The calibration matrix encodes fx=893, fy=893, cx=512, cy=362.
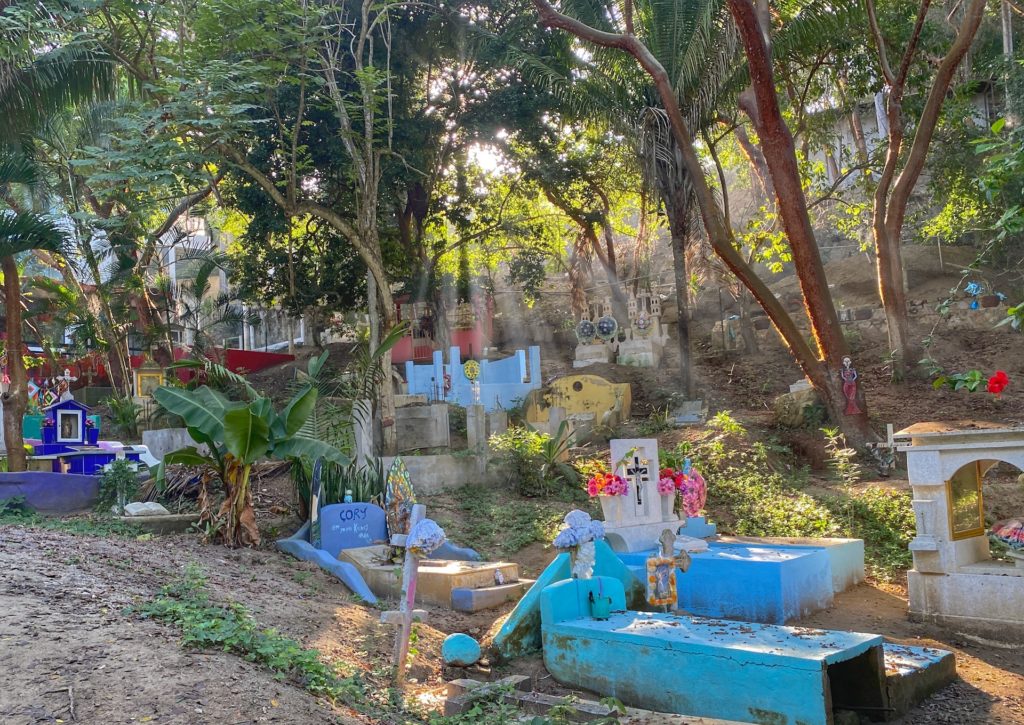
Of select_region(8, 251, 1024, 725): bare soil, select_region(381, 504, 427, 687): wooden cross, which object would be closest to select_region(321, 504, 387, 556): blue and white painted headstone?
select_region(8, 251, 1024, 725): bare soil

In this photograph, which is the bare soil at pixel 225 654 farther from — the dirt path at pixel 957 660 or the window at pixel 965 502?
the window at pixel 965 502

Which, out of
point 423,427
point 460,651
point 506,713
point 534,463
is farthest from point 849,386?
point 506,713

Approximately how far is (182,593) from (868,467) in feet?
37.2

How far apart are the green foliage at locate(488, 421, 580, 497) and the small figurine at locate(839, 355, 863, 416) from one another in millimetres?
4663

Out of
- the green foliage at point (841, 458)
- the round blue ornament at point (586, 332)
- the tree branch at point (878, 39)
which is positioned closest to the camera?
the green foliage at point (841, 458)

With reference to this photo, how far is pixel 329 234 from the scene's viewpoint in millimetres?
21422

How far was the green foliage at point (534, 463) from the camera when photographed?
48.9 ft

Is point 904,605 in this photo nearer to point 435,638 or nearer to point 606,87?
point 435,638

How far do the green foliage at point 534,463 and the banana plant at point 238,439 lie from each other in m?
5.23

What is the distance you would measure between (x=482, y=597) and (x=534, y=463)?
562cm

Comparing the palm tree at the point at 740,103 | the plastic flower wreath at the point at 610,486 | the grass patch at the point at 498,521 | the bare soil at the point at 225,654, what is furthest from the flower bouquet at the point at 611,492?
the palm tree at the point at 740,103

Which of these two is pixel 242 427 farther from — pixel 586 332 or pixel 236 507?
pixel 586 332

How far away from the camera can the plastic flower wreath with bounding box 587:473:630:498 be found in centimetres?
1044

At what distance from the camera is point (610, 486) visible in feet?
34.2
